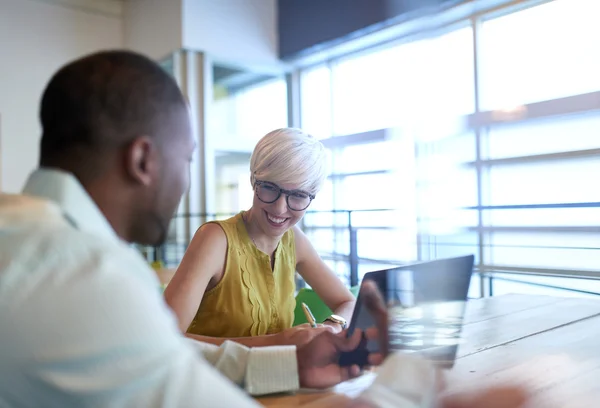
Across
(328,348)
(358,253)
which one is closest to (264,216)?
(328,348)

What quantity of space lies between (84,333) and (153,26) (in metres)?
6.36

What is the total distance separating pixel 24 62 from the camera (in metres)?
6.05

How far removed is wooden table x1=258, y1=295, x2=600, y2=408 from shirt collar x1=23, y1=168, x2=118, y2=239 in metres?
0.50

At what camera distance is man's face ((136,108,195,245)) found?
0.70 m

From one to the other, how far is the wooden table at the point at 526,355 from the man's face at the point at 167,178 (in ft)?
1.29

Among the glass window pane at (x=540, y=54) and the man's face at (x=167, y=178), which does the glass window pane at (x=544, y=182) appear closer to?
the glass window pane at (x=540, y=54)

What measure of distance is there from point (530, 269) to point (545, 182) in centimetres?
82

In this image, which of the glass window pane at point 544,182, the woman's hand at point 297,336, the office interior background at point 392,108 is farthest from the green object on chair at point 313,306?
the glass window pane at point 544,182

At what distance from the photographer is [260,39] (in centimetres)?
629

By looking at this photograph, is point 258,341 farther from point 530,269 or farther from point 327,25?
point 327,25

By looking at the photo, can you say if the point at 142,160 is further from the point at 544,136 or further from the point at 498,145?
the point at 498,145

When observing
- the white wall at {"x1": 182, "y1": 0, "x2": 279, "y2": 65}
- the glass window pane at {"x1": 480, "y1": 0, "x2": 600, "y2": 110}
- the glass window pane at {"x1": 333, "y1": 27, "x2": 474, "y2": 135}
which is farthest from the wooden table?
the white wall at {"x1": 182, "y1": 0, "x2": 279, "y2": 65}

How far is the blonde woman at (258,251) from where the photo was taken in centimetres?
149

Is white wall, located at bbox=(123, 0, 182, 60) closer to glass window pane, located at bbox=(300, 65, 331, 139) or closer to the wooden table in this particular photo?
glass window pane, located at bbox=(300, 65, 331, 139)
